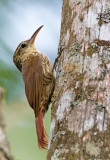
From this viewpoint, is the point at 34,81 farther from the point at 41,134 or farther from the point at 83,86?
the point at 83,86

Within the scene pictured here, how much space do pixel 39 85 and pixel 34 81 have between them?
71 mm

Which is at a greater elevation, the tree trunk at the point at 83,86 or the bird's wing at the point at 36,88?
the tree trunk at the point at 83,86

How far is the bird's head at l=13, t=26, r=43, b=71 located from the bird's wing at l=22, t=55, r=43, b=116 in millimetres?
435

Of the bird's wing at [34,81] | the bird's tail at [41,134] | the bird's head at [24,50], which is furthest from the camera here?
the bird's head at [24,50]

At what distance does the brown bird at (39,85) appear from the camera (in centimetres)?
410

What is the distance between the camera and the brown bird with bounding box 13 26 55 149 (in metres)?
4.10

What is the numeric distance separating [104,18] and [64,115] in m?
0.72

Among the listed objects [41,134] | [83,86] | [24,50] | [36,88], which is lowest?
[41,134]

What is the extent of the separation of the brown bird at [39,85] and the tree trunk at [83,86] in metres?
0.83

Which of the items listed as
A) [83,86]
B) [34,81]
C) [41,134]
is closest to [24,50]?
[34,81]

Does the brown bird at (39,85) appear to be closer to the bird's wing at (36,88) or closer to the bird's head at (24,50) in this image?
the bird's wing at (36,88)

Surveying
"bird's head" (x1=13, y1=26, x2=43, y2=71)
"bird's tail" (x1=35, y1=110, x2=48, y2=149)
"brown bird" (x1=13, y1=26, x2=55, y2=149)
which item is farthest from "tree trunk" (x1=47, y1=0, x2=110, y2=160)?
"bird's head" (x1=13, y1=26, x2=43, y2=71)

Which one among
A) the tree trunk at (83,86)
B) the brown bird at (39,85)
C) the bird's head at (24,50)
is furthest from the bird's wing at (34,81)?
the tree trunk at (83,86)

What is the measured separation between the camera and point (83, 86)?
2.84 meters
